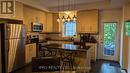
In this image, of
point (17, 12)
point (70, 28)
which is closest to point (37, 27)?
point (17, 12)

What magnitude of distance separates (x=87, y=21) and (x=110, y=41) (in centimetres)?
161

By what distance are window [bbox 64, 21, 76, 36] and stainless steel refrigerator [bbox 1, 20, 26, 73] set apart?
3.33 meters

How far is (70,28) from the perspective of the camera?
26.8 ft

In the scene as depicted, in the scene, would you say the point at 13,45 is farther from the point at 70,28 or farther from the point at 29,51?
the point at 70,28

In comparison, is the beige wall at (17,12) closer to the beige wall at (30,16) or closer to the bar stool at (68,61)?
the beige wall at (30,16)

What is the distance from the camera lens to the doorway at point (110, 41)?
680 centimetres

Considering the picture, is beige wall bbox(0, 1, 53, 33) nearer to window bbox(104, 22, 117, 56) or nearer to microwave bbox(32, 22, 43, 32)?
microwave bbox(32, 22, 43, 32)

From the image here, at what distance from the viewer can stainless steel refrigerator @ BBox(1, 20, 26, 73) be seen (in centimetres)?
449

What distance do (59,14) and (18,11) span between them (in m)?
3.16

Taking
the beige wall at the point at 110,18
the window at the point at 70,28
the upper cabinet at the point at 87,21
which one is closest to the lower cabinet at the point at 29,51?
the window at the point at 70,28

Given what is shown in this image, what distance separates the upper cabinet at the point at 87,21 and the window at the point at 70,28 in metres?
0.65

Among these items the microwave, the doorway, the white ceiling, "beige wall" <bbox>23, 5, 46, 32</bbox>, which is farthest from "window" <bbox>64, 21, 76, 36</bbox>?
the doorway

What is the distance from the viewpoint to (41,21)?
25.1 feet

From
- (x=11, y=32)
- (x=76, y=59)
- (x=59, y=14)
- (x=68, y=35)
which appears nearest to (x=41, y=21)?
(x=59, y=14)
